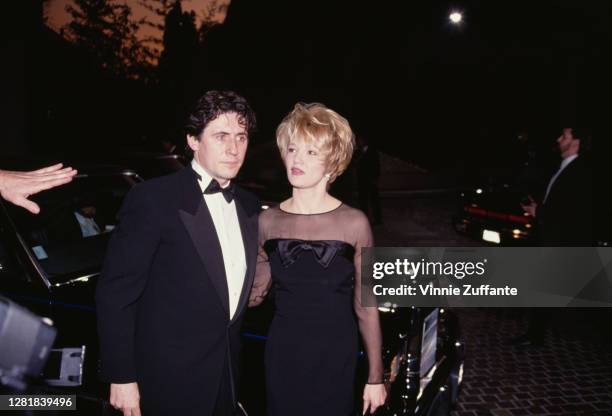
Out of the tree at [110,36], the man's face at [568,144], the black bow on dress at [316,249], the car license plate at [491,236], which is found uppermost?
A: the tree at [110,36]

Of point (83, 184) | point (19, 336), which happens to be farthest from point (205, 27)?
point (19, 336)

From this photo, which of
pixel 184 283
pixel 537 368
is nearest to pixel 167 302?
pixel 184 283

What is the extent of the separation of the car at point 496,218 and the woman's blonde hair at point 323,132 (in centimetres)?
491

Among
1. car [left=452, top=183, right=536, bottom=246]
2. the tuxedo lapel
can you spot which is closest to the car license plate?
car [left=452, top=183, right=536, bottom=246]

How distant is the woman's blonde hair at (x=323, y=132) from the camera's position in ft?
7.29

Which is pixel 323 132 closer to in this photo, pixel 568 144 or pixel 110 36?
pixel 568 144

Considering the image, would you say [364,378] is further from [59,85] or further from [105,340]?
[59,85]

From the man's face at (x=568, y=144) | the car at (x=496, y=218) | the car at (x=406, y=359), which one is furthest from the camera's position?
the car at (x=496, y=218)

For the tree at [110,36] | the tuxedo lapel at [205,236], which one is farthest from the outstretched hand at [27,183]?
the tree at [110,36]

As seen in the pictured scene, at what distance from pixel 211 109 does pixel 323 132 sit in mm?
535

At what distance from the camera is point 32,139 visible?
1108 cm

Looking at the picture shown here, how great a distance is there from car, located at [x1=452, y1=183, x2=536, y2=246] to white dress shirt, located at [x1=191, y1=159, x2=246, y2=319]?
5245mm

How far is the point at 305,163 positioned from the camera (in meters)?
2.25

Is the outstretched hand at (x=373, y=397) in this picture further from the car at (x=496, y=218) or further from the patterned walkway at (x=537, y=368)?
the car at (x=496, y=218)
